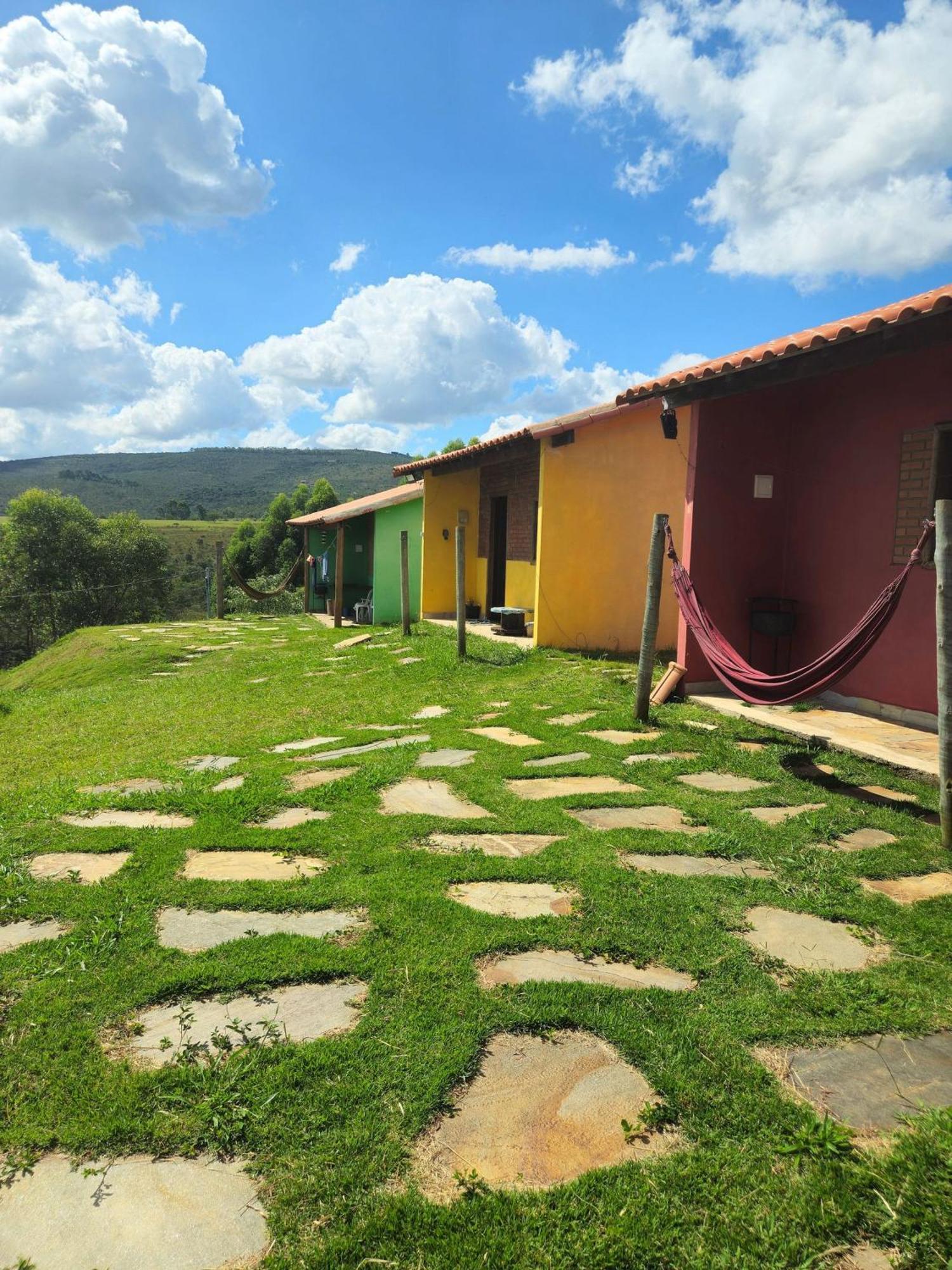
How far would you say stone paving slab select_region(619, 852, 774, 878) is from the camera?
2.80m

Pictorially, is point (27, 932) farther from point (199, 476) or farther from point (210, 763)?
point (199, 476)

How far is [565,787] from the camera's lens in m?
3.85

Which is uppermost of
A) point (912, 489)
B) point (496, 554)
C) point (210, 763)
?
point (912, 489)

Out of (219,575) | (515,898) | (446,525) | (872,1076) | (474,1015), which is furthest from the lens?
(219,575)

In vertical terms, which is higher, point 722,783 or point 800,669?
point 800,669

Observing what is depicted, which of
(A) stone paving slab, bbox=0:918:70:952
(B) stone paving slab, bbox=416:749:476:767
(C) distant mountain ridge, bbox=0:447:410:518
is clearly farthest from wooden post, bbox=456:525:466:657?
(C) distant mountain ridge, bbox=0:447:410:518

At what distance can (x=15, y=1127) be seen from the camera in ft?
5.00

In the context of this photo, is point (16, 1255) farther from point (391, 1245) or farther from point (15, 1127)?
point (391, 1245)

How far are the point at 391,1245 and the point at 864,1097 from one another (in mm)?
1049

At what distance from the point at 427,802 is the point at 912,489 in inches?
154

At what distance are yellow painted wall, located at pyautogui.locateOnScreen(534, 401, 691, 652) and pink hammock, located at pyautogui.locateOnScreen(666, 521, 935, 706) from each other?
3289mm

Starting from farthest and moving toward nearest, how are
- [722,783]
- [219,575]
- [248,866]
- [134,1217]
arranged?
[219,575], [722,783], [248,866], [134,1217]

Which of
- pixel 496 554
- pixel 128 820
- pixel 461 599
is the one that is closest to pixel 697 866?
pixel 128 820

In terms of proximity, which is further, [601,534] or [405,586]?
[405,586]
